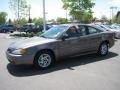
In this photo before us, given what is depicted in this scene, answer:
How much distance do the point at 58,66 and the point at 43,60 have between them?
72 centimetres

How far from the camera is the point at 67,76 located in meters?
6.43

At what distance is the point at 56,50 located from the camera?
24.9 ft

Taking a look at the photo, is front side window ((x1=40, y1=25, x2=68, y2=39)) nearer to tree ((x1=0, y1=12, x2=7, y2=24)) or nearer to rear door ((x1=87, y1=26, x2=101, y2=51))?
rear door ((x1=87, y1=26, x2=101, y2=51))

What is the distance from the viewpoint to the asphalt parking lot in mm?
5555

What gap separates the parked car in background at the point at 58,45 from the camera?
7.02 metres

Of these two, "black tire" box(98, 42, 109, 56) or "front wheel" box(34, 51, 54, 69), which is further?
"black tire" box(98, 42, 109, 56)

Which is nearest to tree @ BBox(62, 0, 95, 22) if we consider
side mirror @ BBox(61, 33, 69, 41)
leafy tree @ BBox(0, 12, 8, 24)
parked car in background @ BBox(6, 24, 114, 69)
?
parked car in background @ BBox(6, 24, 114, 69)

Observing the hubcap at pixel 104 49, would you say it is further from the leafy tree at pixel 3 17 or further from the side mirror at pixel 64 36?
the leafy tree at pixel 3 17

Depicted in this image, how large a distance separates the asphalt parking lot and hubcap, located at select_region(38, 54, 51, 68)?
0.80 feet

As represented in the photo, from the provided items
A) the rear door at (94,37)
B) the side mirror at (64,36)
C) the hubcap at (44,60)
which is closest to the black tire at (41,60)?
Result: the hubcap at (44,60)

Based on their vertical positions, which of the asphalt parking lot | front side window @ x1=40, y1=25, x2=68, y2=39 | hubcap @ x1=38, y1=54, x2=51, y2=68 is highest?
front side window @ x1=40, y1=25, x2=68, y2=39

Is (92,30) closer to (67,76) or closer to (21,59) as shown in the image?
(67,76)

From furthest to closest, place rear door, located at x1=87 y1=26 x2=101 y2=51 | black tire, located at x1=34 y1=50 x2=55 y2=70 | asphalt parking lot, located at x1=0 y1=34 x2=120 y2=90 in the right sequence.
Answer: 1. rear door, located at x1=87 y1=26 x2=101 y2=51
2. black tire, located at x1=34 y1=50 x2=55 y2=70
3. asphalt parking lot, located at x1=0 y1=34 x2=120 y2=90

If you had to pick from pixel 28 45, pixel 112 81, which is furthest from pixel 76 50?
pixel 112 81
